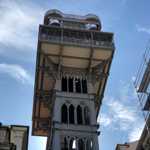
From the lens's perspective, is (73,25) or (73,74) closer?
(73,74)

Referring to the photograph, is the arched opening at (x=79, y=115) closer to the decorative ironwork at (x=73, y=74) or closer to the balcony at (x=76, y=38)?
the decorative ironwork at (x=73, y=74)

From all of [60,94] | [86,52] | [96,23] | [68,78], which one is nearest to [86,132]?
[60,94]

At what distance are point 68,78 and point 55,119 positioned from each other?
5961mm

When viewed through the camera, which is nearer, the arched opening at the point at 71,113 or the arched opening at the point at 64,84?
the arched opening at the point at 71,113

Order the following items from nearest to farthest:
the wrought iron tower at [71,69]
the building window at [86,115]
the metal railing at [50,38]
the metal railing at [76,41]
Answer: the building window at [86,115], the wrought iron tower at [71,69], the metal railing at [50,38], the metal railing at [76,41]

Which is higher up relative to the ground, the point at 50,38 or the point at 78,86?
the point at 50,38

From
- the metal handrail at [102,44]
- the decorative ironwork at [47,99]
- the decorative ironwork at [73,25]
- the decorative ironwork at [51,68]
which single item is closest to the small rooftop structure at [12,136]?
the decorative ironwork at [51,68]

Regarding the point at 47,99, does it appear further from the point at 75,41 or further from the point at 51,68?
the point at 75,41

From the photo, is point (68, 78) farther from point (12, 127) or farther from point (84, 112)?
point (12, 127)

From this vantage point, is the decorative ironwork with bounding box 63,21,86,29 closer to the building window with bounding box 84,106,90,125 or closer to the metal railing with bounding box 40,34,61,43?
the metal railing with bounding box 40,34,61,43

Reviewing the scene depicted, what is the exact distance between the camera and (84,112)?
26766mm

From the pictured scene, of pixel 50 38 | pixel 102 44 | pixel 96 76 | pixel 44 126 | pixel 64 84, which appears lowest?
pixel 44 126

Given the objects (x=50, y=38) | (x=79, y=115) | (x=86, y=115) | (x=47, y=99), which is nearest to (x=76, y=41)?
(x=50, y=38)

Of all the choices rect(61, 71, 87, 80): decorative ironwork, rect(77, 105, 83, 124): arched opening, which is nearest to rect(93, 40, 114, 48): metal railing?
rect(61, 71, 87, 80): decorative ironwork
